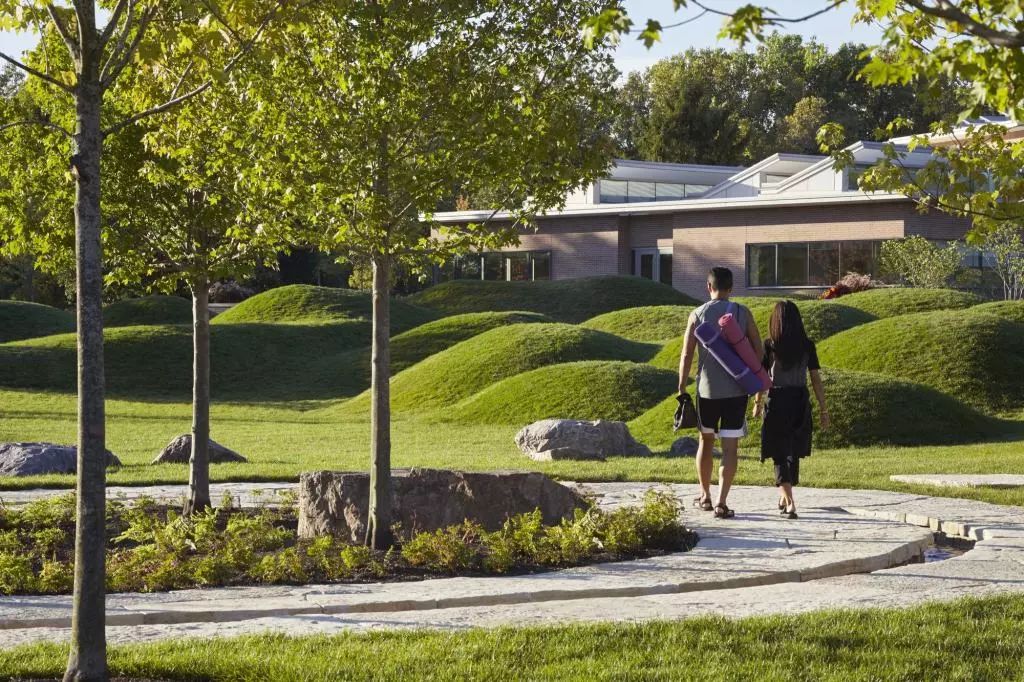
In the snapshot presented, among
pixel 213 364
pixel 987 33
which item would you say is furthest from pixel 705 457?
pixel 213 364

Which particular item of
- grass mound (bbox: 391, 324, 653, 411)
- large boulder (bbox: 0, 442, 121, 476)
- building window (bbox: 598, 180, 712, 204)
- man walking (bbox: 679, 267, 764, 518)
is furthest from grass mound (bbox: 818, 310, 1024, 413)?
building window (bbox: 598, 180, 712, 204)

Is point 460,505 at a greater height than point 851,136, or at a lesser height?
lesser

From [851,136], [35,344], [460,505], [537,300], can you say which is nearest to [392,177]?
[460,505]

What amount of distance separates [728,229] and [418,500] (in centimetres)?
3836

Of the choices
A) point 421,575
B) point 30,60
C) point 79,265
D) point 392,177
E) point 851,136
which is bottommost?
point 421,575

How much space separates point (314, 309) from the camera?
40.6m

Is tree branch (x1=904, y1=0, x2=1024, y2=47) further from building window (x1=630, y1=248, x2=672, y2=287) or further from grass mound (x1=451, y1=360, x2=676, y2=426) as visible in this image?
building window (x1=630, y1=248, x2=672, y2=287)

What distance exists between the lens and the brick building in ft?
143

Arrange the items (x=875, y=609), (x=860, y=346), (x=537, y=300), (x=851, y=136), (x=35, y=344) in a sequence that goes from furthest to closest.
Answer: (x=851, y=136), (x=537, y=300), (x=35, y=344), (x=860, y=346), (x=875, y=609)

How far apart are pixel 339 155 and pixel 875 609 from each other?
457 cm

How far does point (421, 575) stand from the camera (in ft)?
28.0

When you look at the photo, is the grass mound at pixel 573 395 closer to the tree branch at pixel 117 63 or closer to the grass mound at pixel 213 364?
the grass mound at pixel 213 364

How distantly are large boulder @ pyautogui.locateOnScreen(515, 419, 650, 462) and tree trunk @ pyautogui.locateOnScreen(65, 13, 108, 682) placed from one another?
1139cm

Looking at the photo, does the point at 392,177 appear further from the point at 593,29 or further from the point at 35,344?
the point at 35,344
